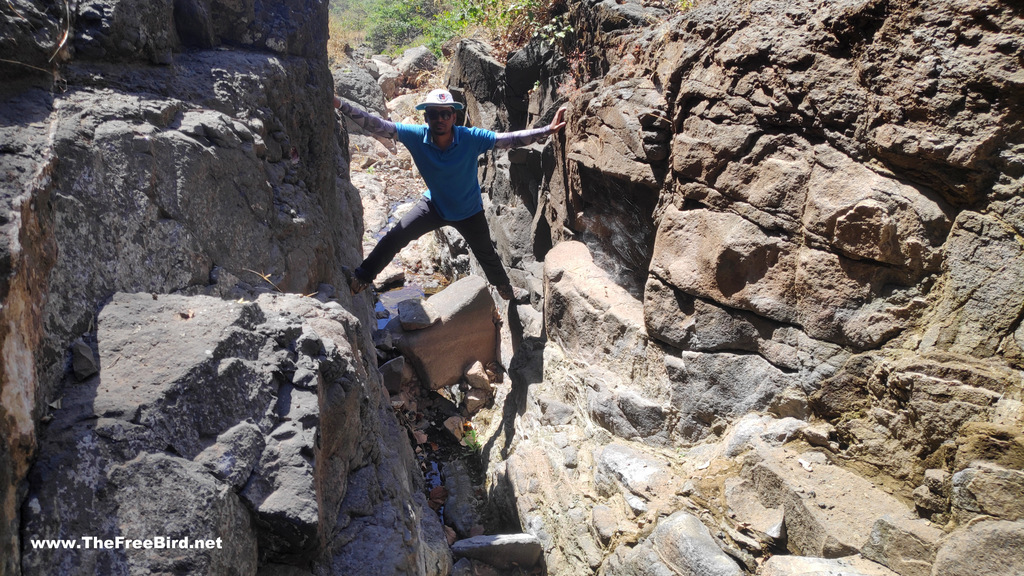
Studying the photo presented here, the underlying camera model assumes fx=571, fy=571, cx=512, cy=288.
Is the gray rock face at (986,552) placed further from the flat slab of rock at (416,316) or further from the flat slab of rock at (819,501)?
the flat slab of rock at (416,316)

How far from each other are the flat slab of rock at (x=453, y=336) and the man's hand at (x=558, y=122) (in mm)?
1748

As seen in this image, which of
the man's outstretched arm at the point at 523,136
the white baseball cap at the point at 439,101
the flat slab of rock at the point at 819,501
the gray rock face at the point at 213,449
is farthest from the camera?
the man's outstretched arm at the point at 523,136

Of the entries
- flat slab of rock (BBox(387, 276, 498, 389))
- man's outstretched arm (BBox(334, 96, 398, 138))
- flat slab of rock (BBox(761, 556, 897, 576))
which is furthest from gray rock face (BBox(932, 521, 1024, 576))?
flat slab of rock (BBox(387, 276, 498, 389))

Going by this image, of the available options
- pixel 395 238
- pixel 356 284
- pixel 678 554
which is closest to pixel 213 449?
pixel 678 554

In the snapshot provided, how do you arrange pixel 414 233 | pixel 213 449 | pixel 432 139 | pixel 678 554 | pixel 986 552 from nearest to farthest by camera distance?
1. pixel 213 449
2. pixel 986 552
3. pixel 678 554
4. pixel 432 139
5. pixel 414 233

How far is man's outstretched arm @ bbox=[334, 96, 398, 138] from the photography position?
151 inches

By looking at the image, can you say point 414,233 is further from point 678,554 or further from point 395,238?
point 678,554

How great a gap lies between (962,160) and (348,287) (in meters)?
3.42

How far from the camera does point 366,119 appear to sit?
3.87 meters

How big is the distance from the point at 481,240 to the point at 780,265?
2296mm

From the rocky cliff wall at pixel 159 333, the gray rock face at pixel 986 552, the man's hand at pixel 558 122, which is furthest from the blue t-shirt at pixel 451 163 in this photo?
the gray rock face at pixel 986 552

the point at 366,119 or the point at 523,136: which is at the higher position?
the point at 366,119

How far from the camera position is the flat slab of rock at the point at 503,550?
338 cm

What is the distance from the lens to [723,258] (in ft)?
8.99
